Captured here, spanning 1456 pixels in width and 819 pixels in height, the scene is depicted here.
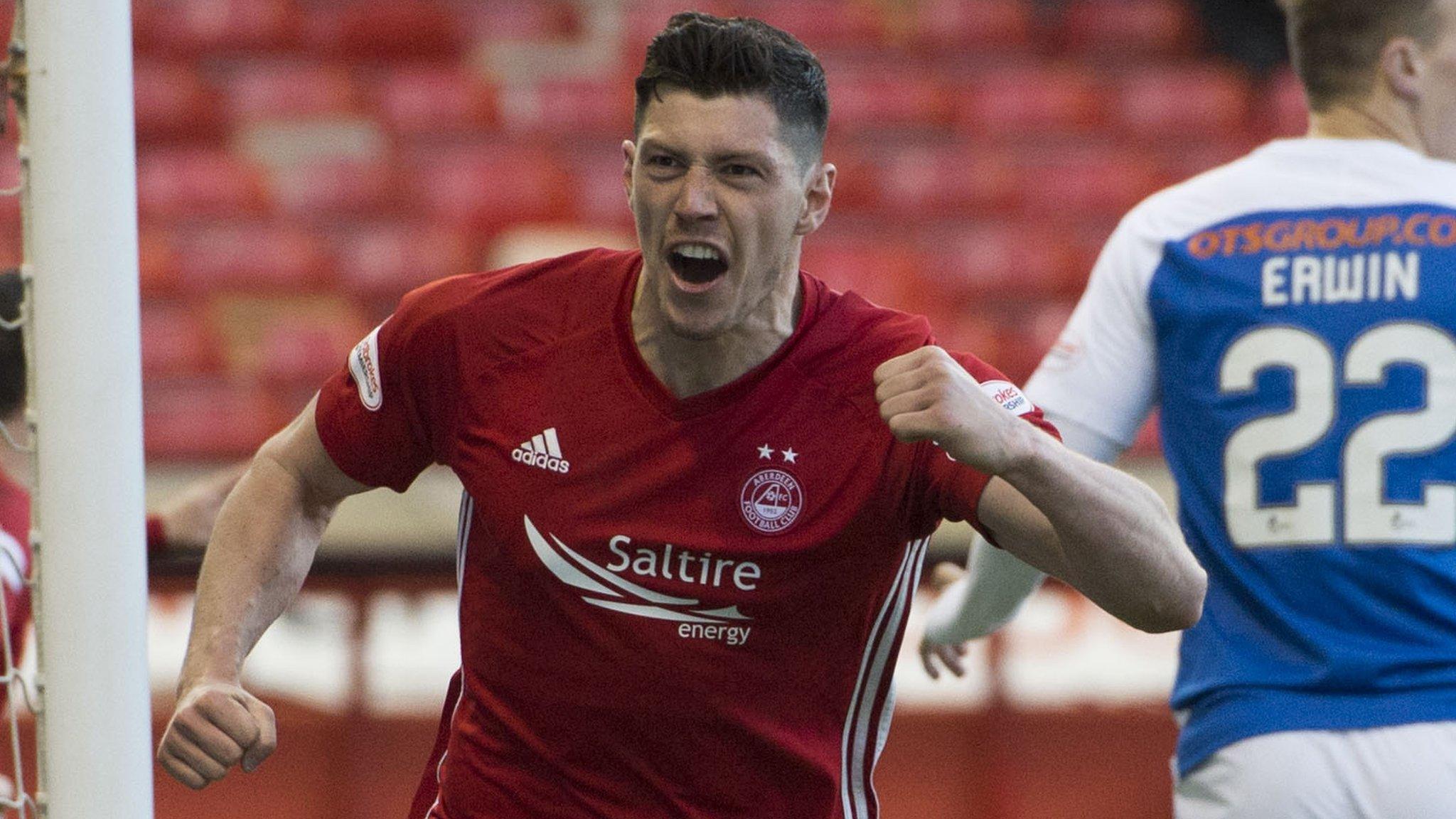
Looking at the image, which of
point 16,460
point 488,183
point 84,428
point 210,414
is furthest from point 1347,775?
point 488,183

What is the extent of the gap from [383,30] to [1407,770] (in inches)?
346

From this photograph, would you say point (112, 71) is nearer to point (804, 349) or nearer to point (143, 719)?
point (143, 719)

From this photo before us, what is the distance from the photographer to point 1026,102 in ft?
32.6


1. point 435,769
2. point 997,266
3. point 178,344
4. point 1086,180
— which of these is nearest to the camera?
point 435,769

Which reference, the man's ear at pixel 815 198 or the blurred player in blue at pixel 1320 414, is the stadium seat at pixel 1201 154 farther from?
the man's ear at pixel 815 198

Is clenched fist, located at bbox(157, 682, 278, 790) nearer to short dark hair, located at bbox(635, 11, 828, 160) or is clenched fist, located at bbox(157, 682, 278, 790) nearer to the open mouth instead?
the open mouth

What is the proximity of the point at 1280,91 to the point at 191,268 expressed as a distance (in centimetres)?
585

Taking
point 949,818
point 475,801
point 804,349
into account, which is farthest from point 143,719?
point 949,818

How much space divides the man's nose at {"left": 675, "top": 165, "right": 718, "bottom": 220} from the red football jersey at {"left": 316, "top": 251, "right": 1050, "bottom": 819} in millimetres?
246

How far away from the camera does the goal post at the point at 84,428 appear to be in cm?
216

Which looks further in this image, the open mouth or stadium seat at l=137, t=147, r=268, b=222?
stadium seat at l=137, t=147, r=268, b=222

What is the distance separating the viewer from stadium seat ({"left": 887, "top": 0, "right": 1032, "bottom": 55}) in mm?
10375

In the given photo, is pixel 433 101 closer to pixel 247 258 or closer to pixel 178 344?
pixel 247 258

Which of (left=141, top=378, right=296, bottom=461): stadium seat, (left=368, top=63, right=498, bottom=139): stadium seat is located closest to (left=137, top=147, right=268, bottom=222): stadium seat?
(left=368, top=63, right=498, bottom=139): stadium seat
